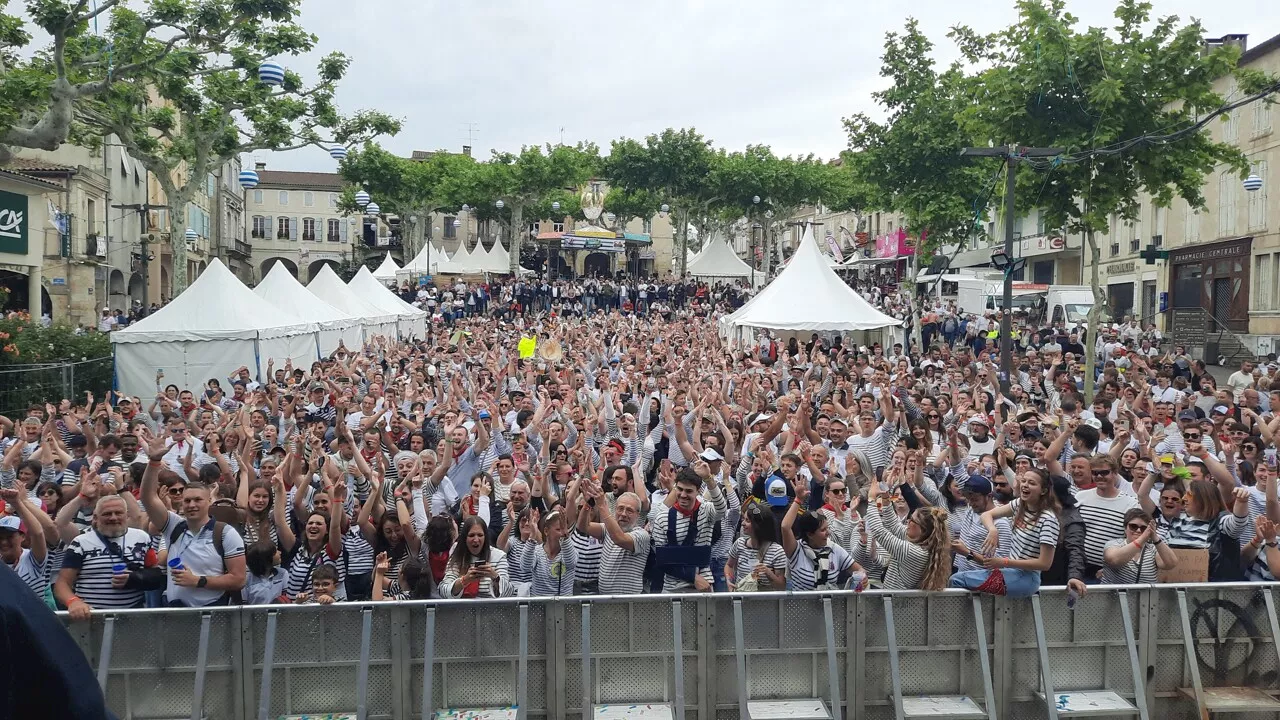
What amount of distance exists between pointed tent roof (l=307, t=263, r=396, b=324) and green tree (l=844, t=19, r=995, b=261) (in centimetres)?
1320

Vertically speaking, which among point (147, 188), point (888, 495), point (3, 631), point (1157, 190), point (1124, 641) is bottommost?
point (1124, 641)

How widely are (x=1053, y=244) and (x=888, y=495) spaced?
39.2m

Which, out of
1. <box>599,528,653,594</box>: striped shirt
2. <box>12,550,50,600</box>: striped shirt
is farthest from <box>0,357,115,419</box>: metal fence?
<box>599,528,653,594</box>: striped shirt

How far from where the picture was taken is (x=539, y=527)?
6.78 meters

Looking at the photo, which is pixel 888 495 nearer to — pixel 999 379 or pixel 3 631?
pixel 3 631

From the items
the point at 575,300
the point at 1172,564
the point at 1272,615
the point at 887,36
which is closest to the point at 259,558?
the point at 1172,564

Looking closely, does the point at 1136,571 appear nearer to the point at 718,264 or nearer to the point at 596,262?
the point at 718,264

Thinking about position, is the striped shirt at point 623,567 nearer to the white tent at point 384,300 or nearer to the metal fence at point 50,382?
the metal fence at point 50,382

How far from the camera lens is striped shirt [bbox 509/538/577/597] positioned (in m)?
6.18

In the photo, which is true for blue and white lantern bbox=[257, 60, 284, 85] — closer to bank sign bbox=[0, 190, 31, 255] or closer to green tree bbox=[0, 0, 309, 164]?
green tree bbox=[0, 0, 309, 164]

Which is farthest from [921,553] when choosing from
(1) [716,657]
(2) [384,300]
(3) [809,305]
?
(2) [384,300]

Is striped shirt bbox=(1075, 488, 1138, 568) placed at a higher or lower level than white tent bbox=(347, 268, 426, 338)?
lower

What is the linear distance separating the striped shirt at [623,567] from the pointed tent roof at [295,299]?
1702 centimetres

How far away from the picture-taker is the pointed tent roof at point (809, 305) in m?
19.0
